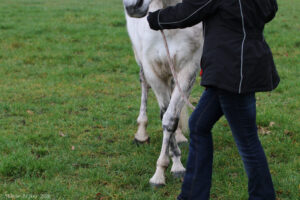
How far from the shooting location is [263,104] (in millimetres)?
6434

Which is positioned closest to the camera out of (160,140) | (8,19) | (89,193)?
(89,193)

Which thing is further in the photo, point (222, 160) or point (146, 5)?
point (222, 160)

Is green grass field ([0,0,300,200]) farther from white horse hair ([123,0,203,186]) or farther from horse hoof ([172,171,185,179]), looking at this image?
white horse hair ([123,0,203,186])

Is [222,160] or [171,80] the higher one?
[171,80]

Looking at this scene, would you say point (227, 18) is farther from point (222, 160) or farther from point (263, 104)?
point (263, 104)

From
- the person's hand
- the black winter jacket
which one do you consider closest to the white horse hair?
the person's hand

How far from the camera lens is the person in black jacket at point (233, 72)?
2.73 metres

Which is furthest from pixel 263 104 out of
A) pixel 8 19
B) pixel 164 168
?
pixel 8 19

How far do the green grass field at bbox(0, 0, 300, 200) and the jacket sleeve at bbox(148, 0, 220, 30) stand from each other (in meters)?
1.48

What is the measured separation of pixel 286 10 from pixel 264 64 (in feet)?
42.1

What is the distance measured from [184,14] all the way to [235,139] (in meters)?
0.93

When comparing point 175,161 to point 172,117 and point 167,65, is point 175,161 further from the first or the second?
point 167,65

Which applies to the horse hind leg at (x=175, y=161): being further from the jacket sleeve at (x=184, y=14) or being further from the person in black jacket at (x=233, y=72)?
the jacket sleeve at (x=184, y=14)

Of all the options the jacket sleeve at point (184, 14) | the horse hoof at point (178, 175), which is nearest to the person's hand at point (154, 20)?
the jacket sleeve at point (184, 14)
